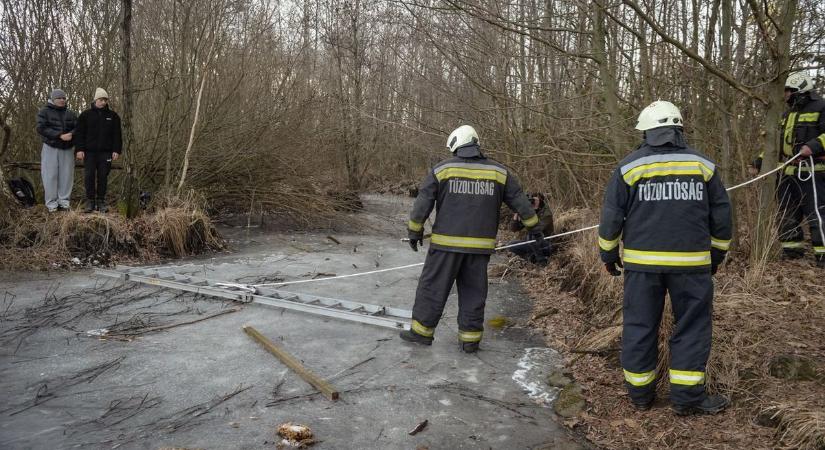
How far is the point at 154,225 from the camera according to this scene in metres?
8.70

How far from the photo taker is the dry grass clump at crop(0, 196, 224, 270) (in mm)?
7633

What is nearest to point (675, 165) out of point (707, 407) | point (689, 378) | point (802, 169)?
point (689, 378)

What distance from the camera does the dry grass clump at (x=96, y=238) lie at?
7633mm

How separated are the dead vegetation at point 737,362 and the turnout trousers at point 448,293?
78 centimetres

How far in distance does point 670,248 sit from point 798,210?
3.57 m

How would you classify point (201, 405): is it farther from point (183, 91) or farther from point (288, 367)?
point (183, 91)

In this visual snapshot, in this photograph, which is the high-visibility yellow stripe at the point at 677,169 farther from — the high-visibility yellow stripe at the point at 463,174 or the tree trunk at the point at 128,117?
the tree trunk at the point at 128,117

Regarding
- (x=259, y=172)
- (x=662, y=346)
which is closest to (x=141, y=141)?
(x=259, y=172)

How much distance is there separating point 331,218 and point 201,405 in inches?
336

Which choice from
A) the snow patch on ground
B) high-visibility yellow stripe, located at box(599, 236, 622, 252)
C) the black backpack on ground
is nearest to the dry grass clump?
the black backpack on ground

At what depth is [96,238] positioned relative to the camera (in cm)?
815

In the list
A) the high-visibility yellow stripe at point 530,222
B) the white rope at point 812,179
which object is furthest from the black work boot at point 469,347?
the white rope at point 812,179

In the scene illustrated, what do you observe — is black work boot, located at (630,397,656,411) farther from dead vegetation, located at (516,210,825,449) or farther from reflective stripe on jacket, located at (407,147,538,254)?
reflective stripe on jacket, located at (407,147,538,254)

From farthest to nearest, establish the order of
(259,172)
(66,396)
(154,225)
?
(259,172) < (154,225) < (66,396)
